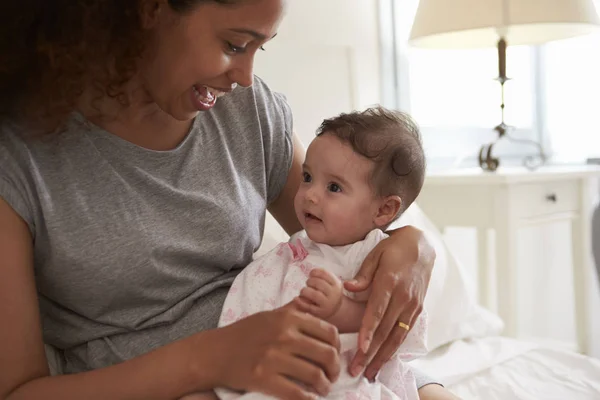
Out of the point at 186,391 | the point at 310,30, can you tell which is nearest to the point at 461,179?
the point at 310,30

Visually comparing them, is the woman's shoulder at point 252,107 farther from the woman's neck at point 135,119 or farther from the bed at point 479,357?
the bed at point 479,357

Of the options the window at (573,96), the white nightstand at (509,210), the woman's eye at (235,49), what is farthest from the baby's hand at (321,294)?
the window at (573,96)

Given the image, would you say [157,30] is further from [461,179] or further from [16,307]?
[461,179]

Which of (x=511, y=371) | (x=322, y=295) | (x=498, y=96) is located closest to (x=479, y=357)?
(x=511, y=371)

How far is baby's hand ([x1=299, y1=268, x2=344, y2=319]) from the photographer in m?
0.92

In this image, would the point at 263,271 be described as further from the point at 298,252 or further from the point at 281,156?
the point at 281,156

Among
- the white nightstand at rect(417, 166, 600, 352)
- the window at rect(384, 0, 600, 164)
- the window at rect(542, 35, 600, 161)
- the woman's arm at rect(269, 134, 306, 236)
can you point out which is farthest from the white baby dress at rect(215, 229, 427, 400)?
the window at rect(542, 35, 600, 161)

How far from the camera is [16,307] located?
934 mm

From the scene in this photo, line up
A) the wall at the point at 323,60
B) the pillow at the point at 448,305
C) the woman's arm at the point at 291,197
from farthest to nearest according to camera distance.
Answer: the wall at the point at 323,60
the pillow at the point at 448,305
the woman's arm at the point at 291,197

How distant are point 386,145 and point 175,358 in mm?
447

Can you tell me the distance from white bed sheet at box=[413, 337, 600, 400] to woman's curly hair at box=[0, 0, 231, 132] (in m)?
0.92

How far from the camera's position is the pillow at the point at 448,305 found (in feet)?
5.48

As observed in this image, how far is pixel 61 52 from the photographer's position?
3.29 ft

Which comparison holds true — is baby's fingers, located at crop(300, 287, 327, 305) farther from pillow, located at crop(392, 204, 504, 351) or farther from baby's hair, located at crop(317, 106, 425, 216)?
pillow, located at crop(392, 204, 504, 351)
